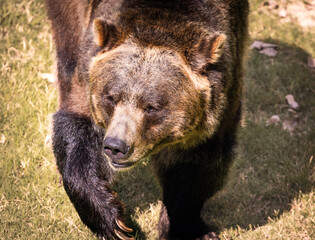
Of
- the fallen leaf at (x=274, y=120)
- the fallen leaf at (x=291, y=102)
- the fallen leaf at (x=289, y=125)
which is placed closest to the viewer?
the fallen leaf at (x=289, y=125)

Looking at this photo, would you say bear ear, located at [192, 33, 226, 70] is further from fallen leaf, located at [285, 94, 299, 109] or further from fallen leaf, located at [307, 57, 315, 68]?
fallen leaf, located at [307, 57, 315, 68]

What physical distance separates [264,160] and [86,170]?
2.69 metres

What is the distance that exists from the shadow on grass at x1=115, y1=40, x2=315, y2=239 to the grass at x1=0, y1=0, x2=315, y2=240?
1cm

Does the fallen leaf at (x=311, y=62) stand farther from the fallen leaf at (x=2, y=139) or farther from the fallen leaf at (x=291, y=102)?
the fallen leaf at (x=2, y=139)

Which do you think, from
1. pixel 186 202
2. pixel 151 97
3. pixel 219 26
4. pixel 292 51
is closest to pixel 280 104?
pixel 292 51

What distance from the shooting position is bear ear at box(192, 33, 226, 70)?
3841mm

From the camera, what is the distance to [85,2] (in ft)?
15.3

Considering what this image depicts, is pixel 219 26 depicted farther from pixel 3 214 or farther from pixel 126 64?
pixel 3 214

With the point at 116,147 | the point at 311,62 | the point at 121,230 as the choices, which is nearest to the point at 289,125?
the point at 311,62

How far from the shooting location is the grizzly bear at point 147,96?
3855mm

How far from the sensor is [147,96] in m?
3.80

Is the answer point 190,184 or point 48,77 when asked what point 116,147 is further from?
point 48,77

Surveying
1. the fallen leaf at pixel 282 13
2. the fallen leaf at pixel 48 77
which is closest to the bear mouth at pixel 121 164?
the fallen leaf at pixel 48 77

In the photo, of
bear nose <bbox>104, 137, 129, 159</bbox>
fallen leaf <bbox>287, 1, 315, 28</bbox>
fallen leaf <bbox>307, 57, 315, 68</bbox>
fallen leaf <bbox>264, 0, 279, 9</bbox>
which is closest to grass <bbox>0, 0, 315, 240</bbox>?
fallen leaf <bbox>307, 57, 315, 68</bbox>
